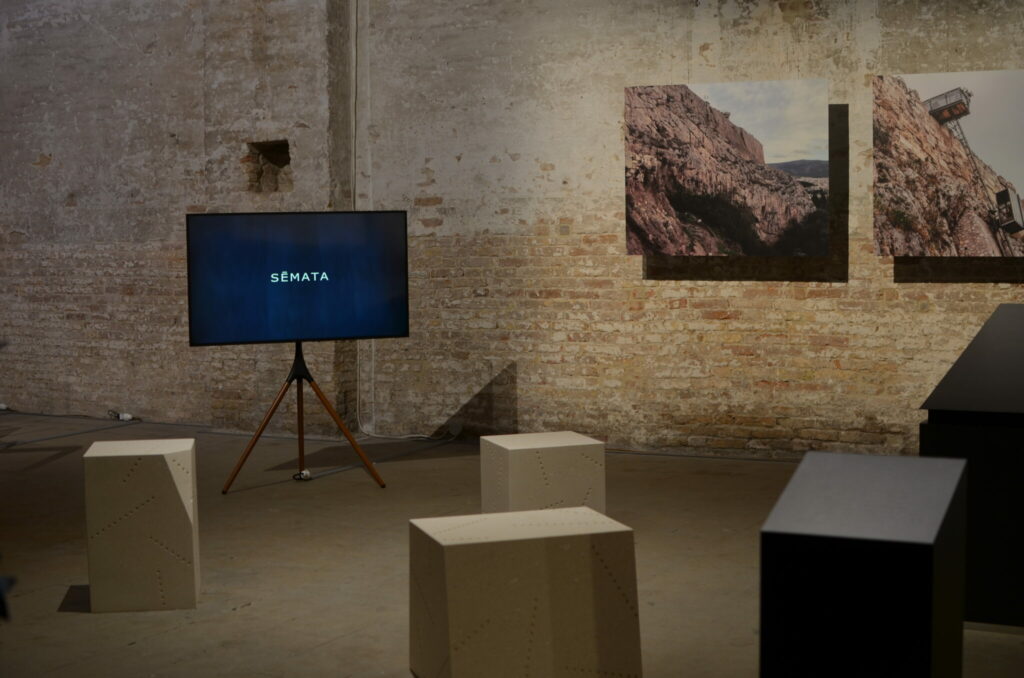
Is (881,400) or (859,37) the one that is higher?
(859,37)

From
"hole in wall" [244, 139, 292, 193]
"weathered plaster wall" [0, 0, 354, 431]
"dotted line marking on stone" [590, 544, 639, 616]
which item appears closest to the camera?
"dotted line marking on stone" [590, 544, 639, 616]

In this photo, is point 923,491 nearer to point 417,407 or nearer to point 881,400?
point 881,400

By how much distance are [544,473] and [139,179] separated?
5164 mm

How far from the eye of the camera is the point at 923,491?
230cm

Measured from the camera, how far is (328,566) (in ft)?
16.1

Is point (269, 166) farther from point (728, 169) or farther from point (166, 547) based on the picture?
point (166, 547)

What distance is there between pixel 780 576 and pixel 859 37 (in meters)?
5.32

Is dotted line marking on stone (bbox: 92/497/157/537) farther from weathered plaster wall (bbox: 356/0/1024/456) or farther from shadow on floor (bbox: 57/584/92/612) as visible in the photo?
weathered plaster wall (bbox: 356/0/1024/456)

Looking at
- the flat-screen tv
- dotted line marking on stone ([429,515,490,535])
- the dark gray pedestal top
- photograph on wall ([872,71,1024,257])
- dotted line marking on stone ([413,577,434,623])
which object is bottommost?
dotted line marking on stone ([413,577,434,623])

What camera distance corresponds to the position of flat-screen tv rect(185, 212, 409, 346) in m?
6.25

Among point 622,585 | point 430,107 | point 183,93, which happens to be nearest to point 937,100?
point 430,107

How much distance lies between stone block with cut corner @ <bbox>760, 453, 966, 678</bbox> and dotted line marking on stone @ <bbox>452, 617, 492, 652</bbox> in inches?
45.1

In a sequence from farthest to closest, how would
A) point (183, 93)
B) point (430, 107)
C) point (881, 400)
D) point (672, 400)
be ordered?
point (183, 93) → point (430, 107) → point (672, 400) → point (881, 400)

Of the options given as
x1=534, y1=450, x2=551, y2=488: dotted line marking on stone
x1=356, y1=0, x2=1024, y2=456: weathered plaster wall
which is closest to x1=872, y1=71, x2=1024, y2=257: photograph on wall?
x1=356, y1=0, x2=1024, y2=456: weathered plaster wall
